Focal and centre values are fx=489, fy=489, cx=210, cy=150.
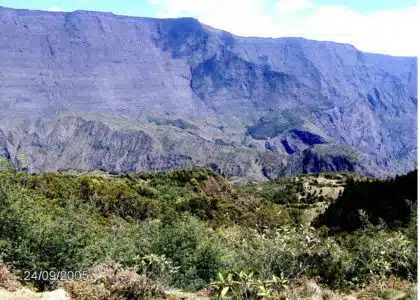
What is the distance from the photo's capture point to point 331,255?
21.9m

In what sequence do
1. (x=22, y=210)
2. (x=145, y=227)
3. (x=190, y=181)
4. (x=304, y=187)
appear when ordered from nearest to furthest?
(x=22, y=210) → (x=145, y=227) → (x=190, y=181) → (x=304, y=187)

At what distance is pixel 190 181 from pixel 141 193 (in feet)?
56.0

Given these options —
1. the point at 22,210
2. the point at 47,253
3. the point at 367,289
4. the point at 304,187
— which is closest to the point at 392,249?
the point at 367,289

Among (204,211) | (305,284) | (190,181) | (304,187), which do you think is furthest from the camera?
(304,187)

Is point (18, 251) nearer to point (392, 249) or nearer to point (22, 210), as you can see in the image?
point (22, 210)

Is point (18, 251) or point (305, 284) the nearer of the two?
point (305, 284)

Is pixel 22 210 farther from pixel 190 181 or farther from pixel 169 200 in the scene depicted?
pixel 190 181

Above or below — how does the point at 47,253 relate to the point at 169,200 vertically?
above

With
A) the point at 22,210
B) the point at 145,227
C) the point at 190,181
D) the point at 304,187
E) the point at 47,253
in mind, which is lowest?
the point at 304,187

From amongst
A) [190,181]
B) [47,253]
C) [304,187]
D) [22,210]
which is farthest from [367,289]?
[304,187]
